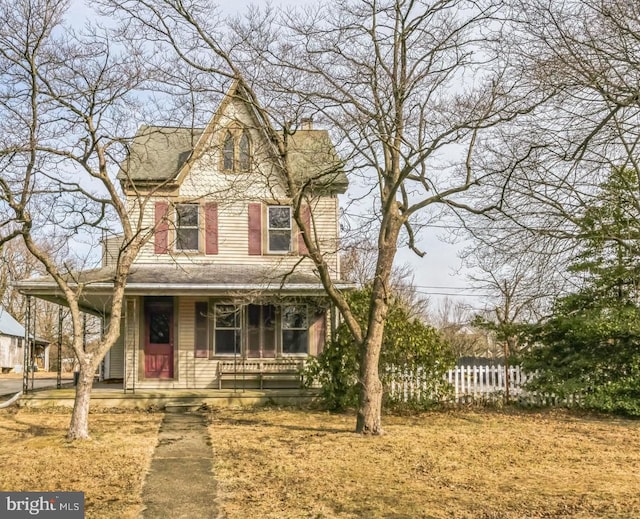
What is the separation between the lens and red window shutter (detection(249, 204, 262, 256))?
17.6m

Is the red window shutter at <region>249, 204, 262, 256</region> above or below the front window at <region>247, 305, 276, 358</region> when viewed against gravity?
above

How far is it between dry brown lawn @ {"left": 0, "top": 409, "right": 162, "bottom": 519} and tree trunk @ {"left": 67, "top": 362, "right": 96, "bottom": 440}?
0.73 feet

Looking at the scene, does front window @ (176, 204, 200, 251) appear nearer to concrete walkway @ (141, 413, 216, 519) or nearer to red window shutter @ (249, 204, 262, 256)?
red window shutter @ (249, 204, 262, 256)

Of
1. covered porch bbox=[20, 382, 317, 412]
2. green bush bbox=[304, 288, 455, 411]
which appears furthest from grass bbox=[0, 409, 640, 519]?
covered porch bbox=[20, 382, 317, 412]

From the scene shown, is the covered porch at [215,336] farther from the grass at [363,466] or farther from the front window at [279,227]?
the grass at [363,466]

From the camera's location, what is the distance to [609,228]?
38.7 ft

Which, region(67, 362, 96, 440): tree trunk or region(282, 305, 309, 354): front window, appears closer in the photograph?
region(67, 362, 96, 440): tree trunk

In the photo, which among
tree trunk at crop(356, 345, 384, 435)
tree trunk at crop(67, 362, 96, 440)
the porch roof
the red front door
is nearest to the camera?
tree trunk at crop(67, 362, 96, 440)

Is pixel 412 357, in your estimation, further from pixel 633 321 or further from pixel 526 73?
pixel 526 73

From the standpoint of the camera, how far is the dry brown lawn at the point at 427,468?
22.9 ft

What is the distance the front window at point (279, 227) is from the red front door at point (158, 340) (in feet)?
10.3

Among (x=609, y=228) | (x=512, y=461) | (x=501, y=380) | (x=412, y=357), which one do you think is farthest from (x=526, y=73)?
(x=501, y=380)

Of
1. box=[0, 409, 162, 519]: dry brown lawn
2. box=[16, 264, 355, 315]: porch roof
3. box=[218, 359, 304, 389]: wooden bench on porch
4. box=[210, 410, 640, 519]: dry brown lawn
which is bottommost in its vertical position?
box=[210, 410, 640, 519]: dry brown lawn

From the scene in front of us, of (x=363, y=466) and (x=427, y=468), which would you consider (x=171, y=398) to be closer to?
(x=363, y=466)
